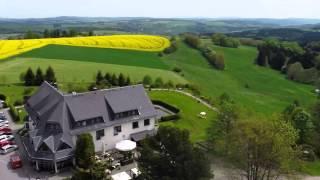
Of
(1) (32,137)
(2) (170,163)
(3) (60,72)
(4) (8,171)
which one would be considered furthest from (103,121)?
(3) (60,72)

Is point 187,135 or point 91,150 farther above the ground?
point 187,135

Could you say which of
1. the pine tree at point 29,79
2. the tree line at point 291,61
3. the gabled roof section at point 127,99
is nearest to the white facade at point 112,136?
the gabled roof section at point 127,99

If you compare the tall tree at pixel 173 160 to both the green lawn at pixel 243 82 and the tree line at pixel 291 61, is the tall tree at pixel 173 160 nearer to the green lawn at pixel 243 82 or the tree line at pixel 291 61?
the green lawn at pixel 243 82

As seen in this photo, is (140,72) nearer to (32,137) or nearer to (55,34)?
(32,137)

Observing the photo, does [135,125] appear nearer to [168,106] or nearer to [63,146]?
[63,146]

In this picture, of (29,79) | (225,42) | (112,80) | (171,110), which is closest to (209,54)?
(225,42)

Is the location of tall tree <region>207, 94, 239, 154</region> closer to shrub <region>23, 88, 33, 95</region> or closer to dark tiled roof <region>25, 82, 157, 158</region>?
dark tiled roof <region>25, 82, 157, 158</region>

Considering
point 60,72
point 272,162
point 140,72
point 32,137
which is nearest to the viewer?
point 272,162
